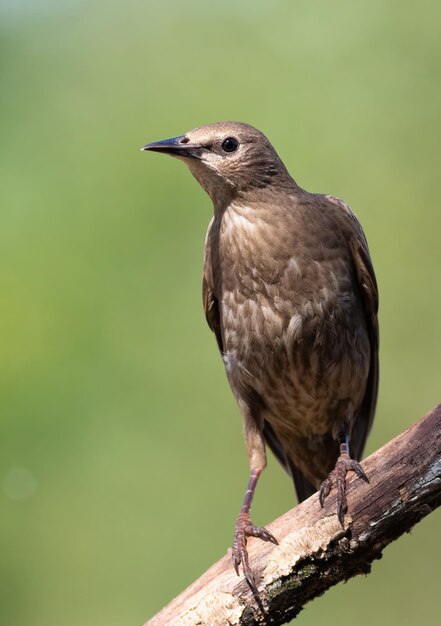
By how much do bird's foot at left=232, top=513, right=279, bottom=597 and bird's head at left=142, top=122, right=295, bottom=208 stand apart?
164cm

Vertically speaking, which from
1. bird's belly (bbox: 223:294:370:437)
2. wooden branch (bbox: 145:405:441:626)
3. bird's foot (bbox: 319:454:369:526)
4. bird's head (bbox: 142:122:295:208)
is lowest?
wooden branch (bbox: 145:405:441:626)

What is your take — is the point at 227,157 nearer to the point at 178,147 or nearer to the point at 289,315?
the point at 178,147

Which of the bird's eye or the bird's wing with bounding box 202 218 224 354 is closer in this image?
the bird's eye

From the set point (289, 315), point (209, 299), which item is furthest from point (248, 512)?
point (209, 299)

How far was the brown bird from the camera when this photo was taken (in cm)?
Answer: 496

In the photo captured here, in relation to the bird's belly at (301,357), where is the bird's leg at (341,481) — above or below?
below

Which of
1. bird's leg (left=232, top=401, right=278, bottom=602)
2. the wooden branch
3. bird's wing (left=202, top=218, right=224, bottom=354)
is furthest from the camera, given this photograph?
bird's wing (left=202, top=218, right=224, bottom=354)

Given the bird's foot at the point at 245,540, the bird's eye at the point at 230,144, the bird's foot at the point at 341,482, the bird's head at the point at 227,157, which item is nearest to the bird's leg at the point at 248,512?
the bird's foot at the point at 245,540

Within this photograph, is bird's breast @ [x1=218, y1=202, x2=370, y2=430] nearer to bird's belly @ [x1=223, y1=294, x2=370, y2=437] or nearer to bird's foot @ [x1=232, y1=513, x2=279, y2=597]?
bird's belly @ [x1=223, y1=294, x2=370, y2=437]

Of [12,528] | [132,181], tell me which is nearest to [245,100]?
[132,181]

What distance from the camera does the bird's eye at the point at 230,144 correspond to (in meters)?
4.92

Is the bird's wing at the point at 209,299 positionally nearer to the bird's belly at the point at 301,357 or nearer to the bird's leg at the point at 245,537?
the bird's belly at the point at 301,357

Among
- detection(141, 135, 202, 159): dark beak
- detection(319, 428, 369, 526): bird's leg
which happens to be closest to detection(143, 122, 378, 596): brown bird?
detection(141, 135, 202, 159): dark beak

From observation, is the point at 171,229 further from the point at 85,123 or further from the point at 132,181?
the point at 85,123
